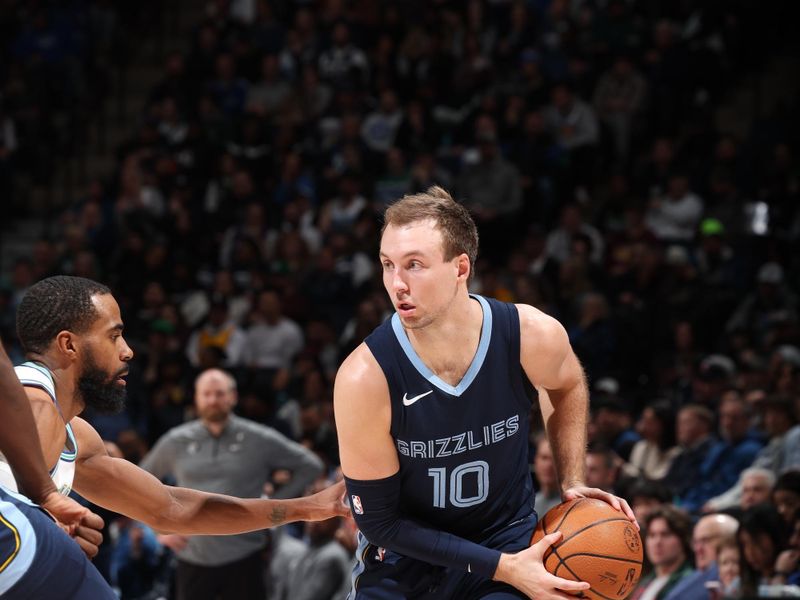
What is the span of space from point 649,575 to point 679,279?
13.6 feet

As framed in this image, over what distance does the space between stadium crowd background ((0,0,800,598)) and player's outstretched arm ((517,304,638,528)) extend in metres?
5.01

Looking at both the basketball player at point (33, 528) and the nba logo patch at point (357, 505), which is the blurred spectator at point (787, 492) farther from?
the basketball player at point (33, 528)

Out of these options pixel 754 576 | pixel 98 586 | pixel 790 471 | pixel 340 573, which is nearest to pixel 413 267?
pixel 98 586

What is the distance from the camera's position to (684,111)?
43.6ft

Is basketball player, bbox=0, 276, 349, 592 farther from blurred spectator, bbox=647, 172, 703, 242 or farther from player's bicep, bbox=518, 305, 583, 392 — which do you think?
blurred spectator, bbox=647, 172, 703, 242

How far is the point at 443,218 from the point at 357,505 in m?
0.93

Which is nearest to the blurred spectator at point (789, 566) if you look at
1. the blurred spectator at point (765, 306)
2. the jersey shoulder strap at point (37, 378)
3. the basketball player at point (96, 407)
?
the basketball player at point (96, 407)

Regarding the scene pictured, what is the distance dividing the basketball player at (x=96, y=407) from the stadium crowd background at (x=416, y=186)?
16.8 feet

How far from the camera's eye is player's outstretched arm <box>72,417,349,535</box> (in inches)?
170

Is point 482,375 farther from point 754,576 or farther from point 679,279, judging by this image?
point 679,279

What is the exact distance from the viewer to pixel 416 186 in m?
12.7

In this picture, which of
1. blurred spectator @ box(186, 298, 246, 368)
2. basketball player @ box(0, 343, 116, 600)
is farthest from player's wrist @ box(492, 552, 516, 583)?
blurred spectator @ box(186, 298, 246, 368)

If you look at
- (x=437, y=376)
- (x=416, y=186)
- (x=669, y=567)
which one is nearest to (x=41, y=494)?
(x=437, y=376)

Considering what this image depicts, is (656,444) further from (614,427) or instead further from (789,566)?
(789,566)
